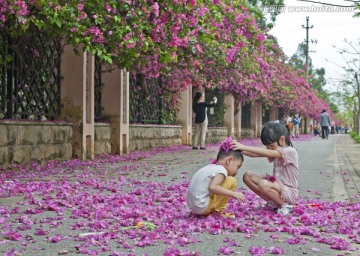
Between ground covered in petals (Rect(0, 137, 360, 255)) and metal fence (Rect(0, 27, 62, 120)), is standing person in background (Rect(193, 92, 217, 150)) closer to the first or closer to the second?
metal fence (Rect(0, 27, 62, 120))

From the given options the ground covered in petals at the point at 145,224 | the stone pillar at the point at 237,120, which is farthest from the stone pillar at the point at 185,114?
the ground covered in petals at the point at 145,224

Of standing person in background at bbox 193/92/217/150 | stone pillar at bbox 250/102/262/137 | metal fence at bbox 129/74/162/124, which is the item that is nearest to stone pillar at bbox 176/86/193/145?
metal fence at bbox 129/74/162/124

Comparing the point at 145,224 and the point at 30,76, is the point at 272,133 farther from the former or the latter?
the point at 30,76

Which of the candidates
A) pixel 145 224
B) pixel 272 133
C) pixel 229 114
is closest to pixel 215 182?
pixel 145 224

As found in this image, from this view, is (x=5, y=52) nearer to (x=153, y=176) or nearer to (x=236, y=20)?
(x=153, y=176)

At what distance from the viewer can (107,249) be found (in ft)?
16.1

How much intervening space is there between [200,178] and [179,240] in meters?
1.00

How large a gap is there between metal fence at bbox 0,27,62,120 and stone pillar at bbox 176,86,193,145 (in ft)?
33.7

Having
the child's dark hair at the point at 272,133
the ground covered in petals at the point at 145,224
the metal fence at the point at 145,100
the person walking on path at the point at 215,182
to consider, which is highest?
the metal fence at the point at 145,100

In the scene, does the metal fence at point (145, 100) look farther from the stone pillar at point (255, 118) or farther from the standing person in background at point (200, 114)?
the stone pillar at point (255, 118)

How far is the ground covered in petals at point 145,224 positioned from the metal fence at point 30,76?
3.22 meters

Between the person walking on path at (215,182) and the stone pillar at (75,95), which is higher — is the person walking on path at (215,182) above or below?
below

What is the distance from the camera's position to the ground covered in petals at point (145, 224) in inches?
201

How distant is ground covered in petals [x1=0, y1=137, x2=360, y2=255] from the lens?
16.7ft
